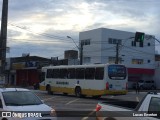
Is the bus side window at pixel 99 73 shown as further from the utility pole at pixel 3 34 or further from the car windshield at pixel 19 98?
the car windshield at pixel 19 98

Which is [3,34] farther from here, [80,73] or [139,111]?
[139,111]

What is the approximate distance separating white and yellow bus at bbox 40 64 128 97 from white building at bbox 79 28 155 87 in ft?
122

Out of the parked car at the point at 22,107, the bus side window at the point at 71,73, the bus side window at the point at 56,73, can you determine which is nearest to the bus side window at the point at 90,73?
the bus side window at the point at 71,73

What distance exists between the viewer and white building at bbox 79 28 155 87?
7725cm

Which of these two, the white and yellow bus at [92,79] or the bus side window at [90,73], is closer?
the white and yellow bus at [92,79]

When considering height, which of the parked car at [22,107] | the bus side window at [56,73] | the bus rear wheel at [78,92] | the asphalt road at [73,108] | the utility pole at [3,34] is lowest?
the asphalt road at [73,108]

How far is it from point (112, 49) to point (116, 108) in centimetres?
7091

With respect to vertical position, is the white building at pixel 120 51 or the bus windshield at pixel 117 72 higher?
the white building at pixel 120 51

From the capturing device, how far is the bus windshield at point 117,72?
31.7 meters

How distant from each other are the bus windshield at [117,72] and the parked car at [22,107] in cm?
1905

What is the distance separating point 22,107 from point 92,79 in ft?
70.4

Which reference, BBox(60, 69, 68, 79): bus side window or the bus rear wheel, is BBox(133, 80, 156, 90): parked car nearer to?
BBox(60, 69, 68, 79): bus side window

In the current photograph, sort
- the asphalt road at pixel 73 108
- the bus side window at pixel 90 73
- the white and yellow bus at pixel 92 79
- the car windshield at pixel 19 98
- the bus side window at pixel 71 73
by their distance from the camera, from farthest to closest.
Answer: the bus side window at pixel 71 73 < the bus side window at pixel 90 73 < the white and yellow bus at pixel 92 79 < the asphalt road at pixel 73 108 < the car windshield at pixel 19 98

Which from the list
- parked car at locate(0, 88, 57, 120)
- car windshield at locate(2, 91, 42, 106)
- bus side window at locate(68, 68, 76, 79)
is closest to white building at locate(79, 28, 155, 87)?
bus side window at locate(68, 68, 76, 79)
